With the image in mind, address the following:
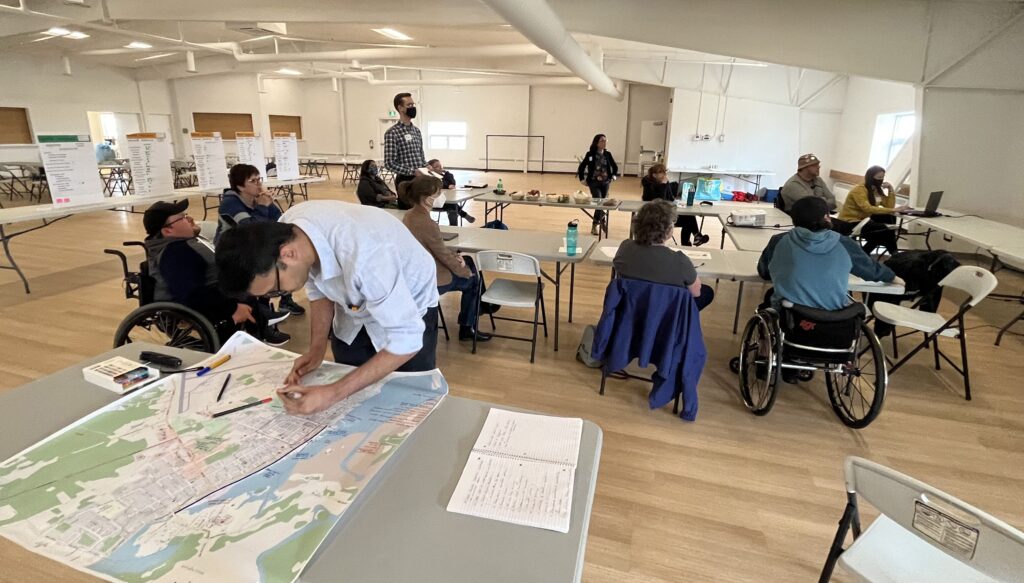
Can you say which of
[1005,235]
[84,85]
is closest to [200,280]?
[1005,235]

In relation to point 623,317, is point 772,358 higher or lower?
lower

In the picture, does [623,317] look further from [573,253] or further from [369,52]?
[369,52]

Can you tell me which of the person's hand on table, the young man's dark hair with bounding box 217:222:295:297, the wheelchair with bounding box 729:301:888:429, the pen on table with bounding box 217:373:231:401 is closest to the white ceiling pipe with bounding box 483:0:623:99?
the person's hand on table

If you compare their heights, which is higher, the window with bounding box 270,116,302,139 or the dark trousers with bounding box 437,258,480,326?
the window with bounding box 270,116,302,139

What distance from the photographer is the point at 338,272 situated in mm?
1358

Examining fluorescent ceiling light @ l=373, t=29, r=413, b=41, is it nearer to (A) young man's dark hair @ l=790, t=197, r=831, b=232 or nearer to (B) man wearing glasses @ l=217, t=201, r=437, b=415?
(A) young man's dark hair @ l=790, t=197, r=831, b=232

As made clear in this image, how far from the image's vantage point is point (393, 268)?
1.35 meters

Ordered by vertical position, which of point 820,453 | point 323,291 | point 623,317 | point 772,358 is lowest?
point 820,453

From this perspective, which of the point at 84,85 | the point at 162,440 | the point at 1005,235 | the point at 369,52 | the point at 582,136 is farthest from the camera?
the point at 582,136

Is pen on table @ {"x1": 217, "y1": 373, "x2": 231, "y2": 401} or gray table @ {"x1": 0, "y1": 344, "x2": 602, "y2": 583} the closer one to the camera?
gray table @ {"x1": 0, "y1": 344, "x2": 602, "y2": 583}

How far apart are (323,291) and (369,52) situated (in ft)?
36.6

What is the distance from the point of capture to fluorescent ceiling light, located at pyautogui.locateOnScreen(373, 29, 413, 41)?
29.9ft

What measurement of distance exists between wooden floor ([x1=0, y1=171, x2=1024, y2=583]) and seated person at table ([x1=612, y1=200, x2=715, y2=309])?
797mm

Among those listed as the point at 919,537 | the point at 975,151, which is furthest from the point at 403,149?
the point at 975,151
